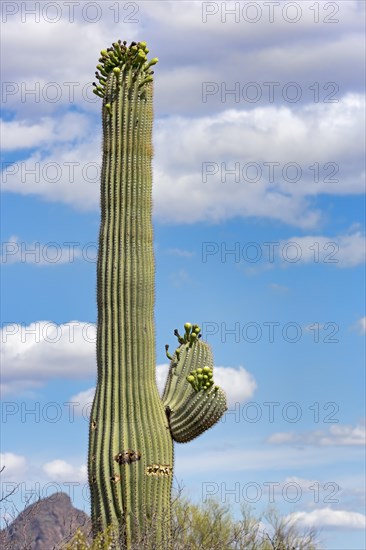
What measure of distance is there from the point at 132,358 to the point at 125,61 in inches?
177

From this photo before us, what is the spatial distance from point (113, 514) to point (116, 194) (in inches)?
176

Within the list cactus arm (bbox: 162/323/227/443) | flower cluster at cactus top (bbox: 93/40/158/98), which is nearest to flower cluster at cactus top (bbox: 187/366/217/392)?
cactus arm (bbox: 162/323/227/443)

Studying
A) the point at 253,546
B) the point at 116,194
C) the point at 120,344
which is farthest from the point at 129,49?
the point at 253,546

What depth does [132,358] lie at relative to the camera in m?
13.7

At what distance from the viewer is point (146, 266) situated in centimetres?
1412

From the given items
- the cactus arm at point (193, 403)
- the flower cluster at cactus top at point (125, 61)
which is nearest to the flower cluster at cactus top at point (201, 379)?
the cactus arm at point (193, 403)

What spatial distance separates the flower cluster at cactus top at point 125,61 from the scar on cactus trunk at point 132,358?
15 mm

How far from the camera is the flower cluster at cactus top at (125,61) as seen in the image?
1483cm

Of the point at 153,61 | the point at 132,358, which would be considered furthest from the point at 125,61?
the point at 132,358

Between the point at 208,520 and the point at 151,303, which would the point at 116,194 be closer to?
the point at 151,303

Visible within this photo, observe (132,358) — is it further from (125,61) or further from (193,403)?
(125,61)

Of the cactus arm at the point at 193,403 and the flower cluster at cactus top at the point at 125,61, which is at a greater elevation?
the flower cluster at cactus top at the point at 125,61

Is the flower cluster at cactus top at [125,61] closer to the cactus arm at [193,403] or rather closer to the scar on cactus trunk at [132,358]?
the scar on cactus trunk at [132,358]

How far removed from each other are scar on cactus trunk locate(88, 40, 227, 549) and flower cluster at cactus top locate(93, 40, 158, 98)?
15 mm
